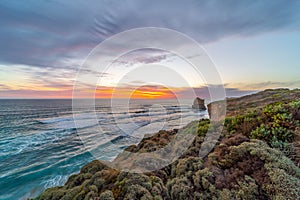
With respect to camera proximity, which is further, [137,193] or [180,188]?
[180,188]

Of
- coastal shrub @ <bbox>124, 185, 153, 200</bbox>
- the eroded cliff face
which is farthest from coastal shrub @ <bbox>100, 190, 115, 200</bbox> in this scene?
coastal shrub @ <bbox>124, 185, 153, 200</bbox>

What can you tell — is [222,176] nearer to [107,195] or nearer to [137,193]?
[137,193]

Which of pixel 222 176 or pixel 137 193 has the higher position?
pixel 222 176

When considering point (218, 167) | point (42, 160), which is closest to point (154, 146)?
point (218, 167)

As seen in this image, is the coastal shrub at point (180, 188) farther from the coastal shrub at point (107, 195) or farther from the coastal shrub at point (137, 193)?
the coastal shrub at point (107, 195)

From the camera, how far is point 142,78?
8016 mm

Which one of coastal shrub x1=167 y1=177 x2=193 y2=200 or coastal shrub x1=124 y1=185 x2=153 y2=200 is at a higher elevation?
coastal shrub x1=124 y1=185 x2=153 y2=200

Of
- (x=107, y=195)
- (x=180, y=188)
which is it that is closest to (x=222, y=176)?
(x=180, y=188)

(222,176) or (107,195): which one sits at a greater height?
(222,176)

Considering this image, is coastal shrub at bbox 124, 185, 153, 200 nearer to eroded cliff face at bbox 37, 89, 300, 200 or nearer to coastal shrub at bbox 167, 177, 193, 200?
eroded cliff face at bbox 37, 89, 300, 200

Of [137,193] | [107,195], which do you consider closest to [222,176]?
[137,193]

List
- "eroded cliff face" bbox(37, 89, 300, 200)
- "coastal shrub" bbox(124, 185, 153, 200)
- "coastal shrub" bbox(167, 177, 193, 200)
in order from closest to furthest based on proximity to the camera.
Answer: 1. "eroded cliff face" bbox(37, 89, 300, 200)
2. "coastal shrub" bbox(124, 185, 153, 200)
3. "coastal shrub" bbox(167, 177, 193, 200)

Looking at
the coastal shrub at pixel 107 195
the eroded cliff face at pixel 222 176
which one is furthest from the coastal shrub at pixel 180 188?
the coastal shrub at pixel 107 195

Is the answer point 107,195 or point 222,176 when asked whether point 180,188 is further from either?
point 107,195
